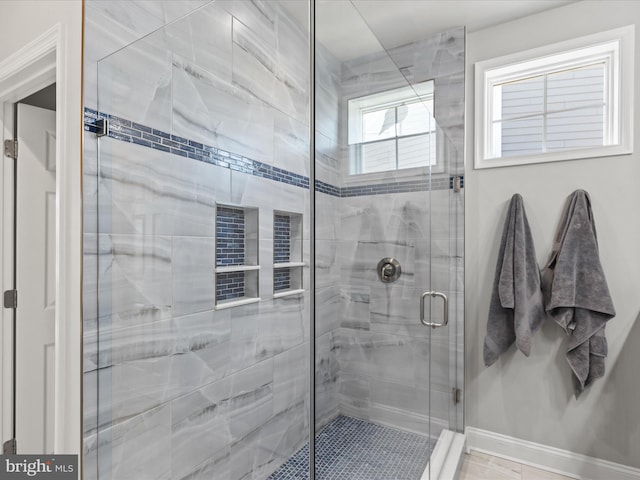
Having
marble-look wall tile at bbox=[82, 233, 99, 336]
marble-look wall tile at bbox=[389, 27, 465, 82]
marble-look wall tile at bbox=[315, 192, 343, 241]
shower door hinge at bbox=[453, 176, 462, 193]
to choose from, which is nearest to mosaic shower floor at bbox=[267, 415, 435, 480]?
marble-look wall tile at bbox=[315, 192, 343, 241]

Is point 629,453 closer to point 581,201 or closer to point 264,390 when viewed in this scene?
point 581,201

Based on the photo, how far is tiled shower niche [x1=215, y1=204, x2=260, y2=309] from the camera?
33.6 inches

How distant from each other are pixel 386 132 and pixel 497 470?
1.87 metres

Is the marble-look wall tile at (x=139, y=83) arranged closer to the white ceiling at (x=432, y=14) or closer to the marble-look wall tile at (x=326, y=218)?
the marble-look wall tile at (x=326, y=218)

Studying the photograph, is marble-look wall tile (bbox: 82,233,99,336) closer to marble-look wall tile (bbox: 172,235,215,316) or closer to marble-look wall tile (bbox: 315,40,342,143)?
marble-look wall tile (bbox: 172,235,215,316)

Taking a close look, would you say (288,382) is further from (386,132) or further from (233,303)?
(386,132)

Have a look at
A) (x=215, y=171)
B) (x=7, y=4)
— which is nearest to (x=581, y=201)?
(x=215, y=171)

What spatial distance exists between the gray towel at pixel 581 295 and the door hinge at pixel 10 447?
2.38 m

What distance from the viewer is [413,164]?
118 cm

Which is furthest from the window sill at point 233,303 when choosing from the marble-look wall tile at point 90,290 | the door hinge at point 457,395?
the door hinge at point 457,395

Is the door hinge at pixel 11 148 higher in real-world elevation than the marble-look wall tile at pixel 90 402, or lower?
higher

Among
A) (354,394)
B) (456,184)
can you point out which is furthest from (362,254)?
(456,184)

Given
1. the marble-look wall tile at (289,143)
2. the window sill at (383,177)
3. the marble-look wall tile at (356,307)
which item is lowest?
the marble-look wall tile at (356,307)

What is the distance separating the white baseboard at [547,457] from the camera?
68.9 inches
